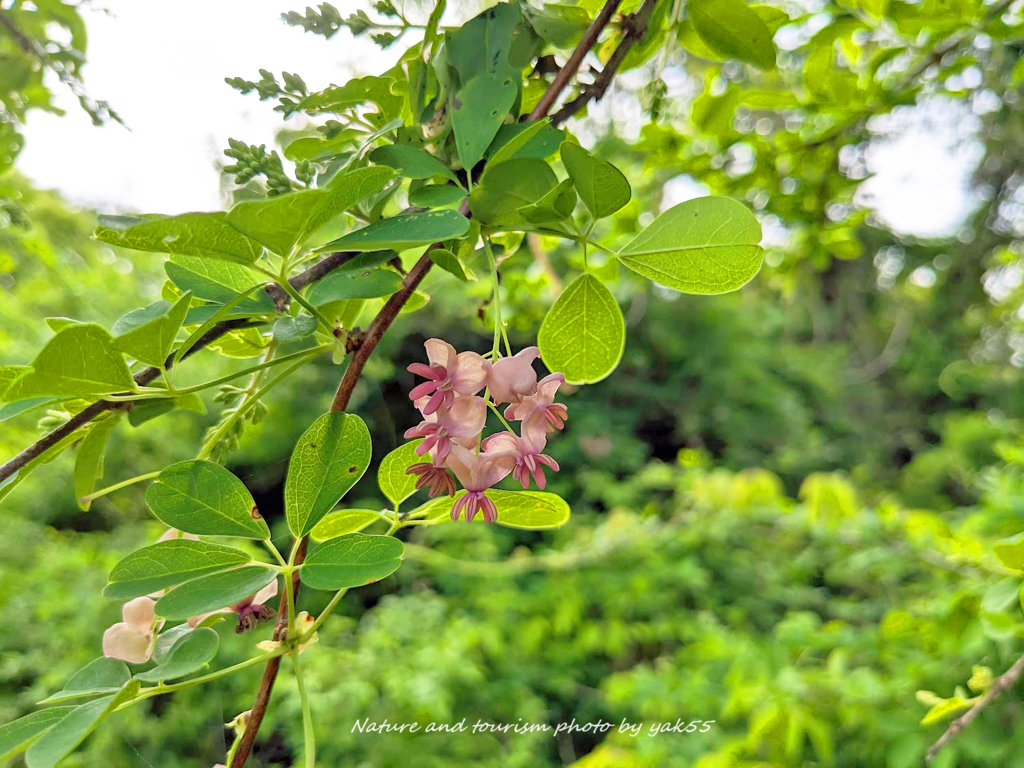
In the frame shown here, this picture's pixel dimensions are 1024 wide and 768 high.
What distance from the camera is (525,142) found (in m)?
0.26

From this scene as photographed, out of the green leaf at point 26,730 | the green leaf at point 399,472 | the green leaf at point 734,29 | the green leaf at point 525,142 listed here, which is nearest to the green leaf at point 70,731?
the green leaf at point 26,730

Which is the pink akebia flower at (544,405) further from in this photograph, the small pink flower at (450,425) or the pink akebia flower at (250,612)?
the pink akebia flower at (250,612)

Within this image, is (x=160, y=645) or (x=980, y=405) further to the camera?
(x=980, y=405)

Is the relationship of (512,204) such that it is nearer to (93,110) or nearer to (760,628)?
(93,110)

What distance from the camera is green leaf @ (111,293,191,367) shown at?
0.66 ft

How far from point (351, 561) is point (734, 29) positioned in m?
0.31

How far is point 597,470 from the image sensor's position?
7.69ft

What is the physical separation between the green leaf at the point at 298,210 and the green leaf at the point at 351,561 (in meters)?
0.10

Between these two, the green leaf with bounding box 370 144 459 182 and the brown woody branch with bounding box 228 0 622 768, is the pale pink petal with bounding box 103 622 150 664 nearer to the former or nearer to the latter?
the brown woody branch with bounding box 228 0 622 768

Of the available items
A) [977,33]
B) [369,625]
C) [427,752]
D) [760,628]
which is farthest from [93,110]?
[760,628]

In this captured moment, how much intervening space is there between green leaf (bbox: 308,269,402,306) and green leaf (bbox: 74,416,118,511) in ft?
0.30

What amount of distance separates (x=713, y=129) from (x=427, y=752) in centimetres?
109

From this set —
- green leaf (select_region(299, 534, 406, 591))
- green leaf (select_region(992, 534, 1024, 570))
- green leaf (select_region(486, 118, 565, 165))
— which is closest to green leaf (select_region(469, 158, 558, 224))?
green leaf (select_region(486, 118, 565, 165))

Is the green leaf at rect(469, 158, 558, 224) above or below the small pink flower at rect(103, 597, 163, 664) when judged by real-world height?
above
